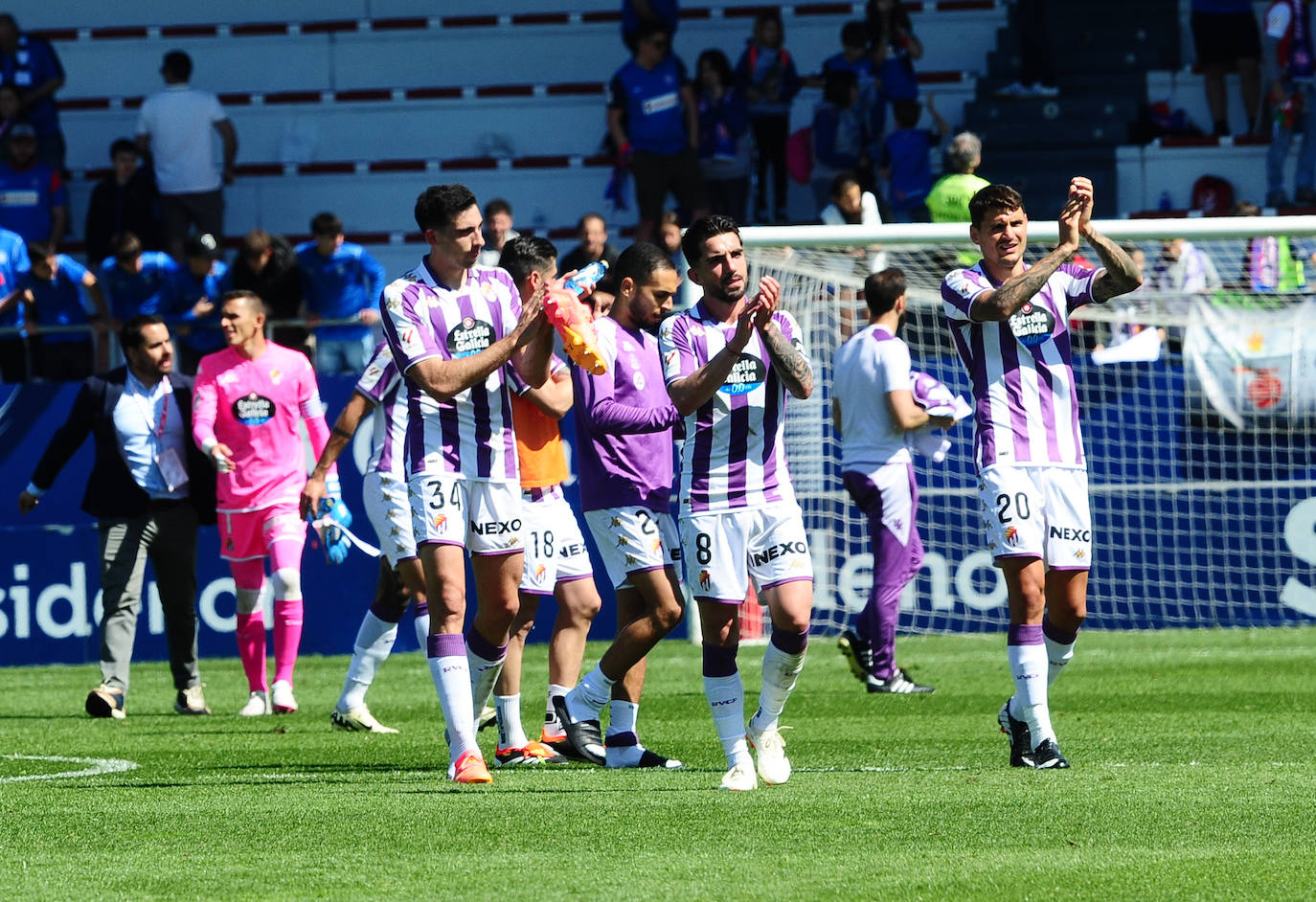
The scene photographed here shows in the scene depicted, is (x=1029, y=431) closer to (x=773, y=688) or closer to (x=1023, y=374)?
(x=1023, y=374)

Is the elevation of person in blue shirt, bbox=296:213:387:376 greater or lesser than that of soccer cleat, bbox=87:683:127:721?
greater

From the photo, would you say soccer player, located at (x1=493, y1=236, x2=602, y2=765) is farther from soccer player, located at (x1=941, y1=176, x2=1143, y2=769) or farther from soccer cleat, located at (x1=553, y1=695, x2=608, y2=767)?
soccer player, located at (x1=941, y1=176, x2=1143, y2=769)

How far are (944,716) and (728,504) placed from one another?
2962 mm

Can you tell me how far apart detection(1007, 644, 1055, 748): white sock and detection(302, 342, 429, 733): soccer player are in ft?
9.57

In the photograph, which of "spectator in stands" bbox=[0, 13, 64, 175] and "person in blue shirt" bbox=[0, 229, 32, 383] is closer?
"person in blue shirt" bbox=[0, 229, 32, 383]

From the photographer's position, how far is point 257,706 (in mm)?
10227

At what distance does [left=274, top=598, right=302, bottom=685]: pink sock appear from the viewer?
1032 cm

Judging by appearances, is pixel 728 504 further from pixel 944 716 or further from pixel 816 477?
pixel 816 477

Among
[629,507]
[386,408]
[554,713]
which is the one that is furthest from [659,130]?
[629,507]

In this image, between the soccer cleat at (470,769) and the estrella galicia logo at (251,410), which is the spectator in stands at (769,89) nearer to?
the estrella galicia logo at (251,410)

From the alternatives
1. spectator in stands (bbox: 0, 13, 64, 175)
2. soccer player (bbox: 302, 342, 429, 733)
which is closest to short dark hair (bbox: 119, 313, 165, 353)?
soccer player (bbox: 302, 342, 429, 733)

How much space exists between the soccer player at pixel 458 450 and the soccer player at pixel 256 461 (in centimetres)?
339

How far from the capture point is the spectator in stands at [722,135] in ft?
58.1

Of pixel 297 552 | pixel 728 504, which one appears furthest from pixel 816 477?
pixel 728 504
